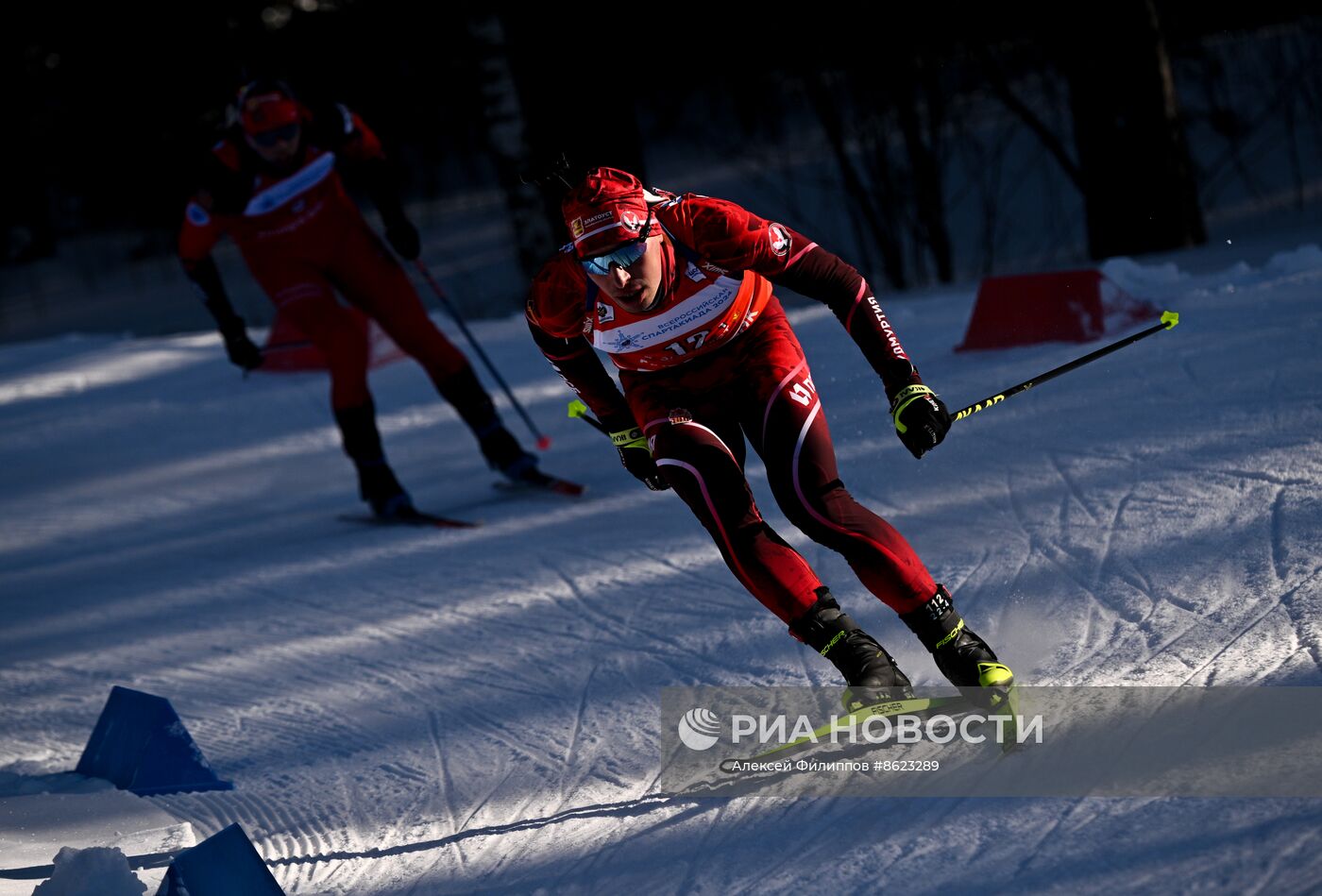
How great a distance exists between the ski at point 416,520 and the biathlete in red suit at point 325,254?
49 millimetres

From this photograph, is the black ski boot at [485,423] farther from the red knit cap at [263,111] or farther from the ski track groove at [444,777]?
the ski track groove at [444,777]

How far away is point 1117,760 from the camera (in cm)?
284

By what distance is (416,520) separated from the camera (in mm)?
6086

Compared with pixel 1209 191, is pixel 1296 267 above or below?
above

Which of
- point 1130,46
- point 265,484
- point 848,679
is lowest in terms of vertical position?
point 265,484

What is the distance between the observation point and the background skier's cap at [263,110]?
5703 mm

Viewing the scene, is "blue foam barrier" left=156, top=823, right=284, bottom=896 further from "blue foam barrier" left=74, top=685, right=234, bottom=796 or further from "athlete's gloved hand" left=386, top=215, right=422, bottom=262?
"athlete's gloved hand" left=386, top=215, right=422, bottom=262

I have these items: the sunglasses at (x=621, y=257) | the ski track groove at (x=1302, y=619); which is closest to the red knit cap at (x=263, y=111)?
the sunglasses at (x=621, y=257)

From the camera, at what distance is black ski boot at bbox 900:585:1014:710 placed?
2990mm

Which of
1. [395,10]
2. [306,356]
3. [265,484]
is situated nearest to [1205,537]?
[265,484]

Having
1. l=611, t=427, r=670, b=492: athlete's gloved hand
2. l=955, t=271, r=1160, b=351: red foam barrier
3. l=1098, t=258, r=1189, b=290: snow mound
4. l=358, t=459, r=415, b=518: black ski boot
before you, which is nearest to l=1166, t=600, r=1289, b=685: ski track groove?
l=611, t=427, r=670, b=492: athlete's gloved hand

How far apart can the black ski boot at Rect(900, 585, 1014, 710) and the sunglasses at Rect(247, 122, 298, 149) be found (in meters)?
3.97

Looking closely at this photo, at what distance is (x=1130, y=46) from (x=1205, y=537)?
5.35 metres

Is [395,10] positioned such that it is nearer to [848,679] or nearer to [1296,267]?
[1296,267]
